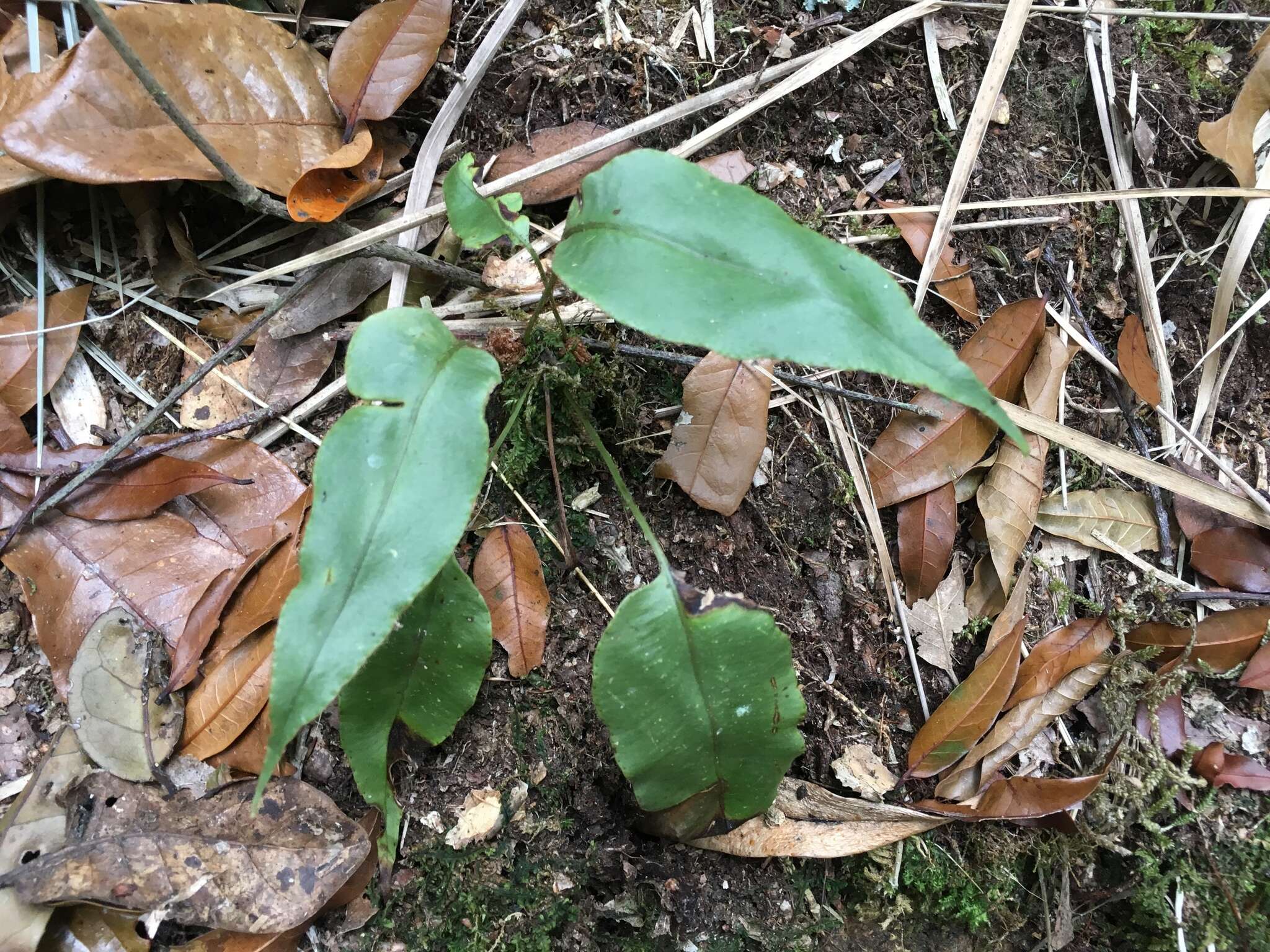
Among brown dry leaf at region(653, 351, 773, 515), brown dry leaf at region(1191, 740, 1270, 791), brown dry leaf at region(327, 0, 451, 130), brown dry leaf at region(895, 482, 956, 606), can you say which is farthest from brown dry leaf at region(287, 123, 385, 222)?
brown dry leaf at region(1191, 740, 1270, 791)

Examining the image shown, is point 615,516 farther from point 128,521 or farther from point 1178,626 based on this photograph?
point 1178,626

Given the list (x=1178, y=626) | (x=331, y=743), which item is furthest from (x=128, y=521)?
(x=1178, y=626)

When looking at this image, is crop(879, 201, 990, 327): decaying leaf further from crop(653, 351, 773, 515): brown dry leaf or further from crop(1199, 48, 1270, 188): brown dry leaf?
crop(1199, 48, 1270, 188): brown dry leaf

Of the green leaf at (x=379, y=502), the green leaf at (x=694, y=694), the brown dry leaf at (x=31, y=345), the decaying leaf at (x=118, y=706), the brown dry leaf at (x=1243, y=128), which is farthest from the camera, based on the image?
the brown dry leaf at (x=1243, y=128)

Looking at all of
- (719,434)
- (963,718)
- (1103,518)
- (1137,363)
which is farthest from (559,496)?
(1137,363)

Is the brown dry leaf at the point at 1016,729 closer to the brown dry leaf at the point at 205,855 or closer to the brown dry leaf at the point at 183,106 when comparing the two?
the brown dry leaf at the point at 205,855

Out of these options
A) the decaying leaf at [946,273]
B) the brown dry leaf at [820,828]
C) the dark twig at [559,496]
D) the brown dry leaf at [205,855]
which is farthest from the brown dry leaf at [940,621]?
the brown dry leaf at [205,855]
